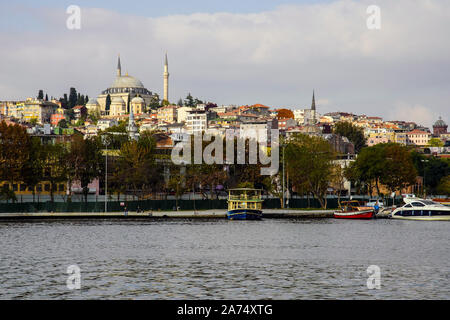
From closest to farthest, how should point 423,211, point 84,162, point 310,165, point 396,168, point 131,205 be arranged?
point 423,211 < point 131,205 < point 310,165 < point 84,162 < point 396,168

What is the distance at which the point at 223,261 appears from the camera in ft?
137


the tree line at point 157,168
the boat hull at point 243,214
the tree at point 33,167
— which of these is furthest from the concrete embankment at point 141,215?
the tree at point 33,167

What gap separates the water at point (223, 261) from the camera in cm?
3075

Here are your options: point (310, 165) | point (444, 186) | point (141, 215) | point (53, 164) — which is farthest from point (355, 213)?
point (444, 186)

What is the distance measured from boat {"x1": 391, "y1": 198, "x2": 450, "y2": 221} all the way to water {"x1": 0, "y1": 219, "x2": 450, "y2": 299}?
1624cm

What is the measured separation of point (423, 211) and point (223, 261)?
49.2 meters

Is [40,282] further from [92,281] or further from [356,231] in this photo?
[356,231]

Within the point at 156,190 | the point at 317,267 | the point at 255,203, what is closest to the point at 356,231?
the point at 255,203

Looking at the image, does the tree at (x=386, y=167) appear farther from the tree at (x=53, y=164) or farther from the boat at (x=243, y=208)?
the tree at (x=53, y=164)

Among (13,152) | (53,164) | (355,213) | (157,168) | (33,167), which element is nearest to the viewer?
(355,213)

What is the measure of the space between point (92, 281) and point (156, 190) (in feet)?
232

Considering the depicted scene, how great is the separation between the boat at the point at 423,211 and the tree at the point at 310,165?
12005 millimetres

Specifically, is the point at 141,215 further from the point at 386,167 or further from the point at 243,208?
the point at 386,167

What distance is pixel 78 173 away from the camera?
97.1 m
